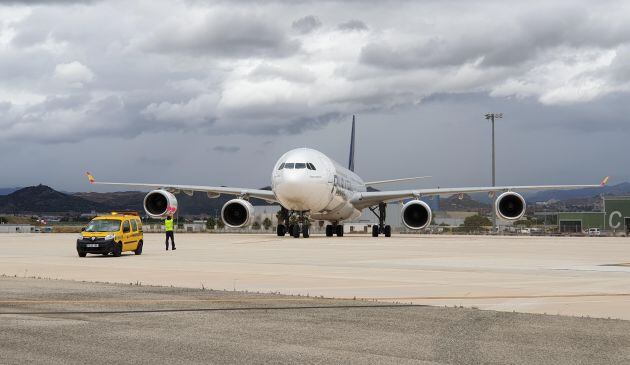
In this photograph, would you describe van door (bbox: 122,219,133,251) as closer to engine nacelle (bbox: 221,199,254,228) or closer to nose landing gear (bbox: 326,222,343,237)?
engine nacelle (bbox: 221,199,254,228)

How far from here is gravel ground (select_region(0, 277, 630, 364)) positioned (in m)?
8.80

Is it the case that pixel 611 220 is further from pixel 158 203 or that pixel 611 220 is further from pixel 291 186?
pixel 158 203

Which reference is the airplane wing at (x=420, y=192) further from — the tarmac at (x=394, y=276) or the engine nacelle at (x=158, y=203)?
the tarmac at (x=394, y=276)

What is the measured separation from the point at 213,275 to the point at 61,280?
3604mm

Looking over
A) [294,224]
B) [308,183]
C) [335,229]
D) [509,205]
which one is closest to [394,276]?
[308,183]

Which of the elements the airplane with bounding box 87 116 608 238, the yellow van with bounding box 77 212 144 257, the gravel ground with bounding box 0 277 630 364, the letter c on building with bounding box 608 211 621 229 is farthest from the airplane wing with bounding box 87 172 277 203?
the letter c on building with bounding box 608 211 621 229

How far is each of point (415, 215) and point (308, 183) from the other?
8700 mm

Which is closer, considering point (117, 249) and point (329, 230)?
point (117, 249)

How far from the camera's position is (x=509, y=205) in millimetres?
49812

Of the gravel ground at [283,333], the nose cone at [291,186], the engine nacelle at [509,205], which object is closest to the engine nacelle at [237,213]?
the nose cone at [291,186]

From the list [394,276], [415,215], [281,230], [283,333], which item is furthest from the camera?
[281,230]

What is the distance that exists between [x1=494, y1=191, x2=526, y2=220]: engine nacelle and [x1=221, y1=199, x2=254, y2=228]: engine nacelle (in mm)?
15261

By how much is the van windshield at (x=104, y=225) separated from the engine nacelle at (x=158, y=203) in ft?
60.3

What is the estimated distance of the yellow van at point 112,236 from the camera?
94.2 feet
